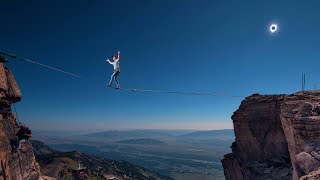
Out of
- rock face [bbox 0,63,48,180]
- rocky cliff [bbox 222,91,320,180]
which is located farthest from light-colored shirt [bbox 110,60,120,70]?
rocky cliff [bbox 222,91,320,180]

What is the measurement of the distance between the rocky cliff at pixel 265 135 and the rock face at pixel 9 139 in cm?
2597

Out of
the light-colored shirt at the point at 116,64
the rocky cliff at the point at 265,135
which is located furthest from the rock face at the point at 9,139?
the rocky cliff at the point at 265,135

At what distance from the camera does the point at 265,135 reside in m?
47.7

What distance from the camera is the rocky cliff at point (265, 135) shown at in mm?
26427

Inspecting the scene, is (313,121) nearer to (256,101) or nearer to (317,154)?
(317,154)

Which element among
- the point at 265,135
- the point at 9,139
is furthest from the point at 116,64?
the point at 265,135

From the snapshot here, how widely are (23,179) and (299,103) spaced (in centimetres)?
2941

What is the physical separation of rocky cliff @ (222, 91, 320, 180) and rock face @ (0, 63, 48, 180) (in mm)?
25969

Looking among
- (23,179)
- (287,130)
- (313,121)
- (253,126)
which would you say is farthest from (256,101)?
(23,179)

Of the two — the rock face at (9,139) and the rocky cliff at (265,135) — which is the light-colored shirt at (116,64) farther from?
the rocky cliff at (265,135)

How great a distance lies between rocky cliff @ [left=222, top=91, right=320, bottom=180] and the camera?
86.7 feet

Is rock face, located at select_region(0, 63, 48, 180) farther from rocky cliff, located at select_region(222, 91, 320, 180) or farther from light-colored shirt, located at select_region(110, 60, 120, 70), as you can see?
rocky cliff, located at select_region(222, 91, 320, 180)

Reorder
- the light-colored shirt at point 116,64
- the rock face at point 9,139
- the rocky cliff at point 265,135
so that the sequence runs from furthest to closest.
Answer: the light-colored shirt at point 116,64 < the rock face at point 9,139 < the rocky cliff at point 265,135

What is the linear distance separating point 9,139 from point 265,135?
3673cm
